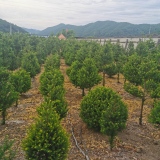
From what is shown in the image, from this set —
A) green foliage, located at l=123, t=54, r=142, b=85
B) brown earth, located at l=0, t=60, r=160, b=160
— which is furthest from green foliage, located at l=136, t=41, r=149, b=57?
brown earth, located at l=0, t=60, r=160, b=160

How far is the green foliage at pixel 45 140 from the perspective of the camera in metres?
8.57

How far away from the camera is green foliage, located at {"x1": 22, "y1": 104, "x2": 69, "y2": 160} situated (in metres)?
8.57

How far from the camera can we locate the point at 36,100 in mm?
19594

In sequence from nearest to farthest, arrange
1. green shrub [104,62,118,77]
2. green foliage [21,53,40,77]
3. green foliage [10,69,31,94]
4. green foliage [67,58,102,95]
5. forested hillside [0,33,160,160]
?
forested hillside [0,33,160,160], green foliage [10,69,31,94], green foliage [67,58,102,95], green foliage [21,53,40,77], green shrub [104,62,118,77]

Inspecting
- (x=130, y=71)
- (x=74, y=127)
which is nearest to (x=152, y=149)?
(x=74, y=127)

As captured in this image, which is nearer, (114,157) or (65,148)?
(65,148)

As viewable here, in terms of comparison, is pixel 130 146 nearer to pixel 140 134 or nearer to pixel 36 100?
pixel 140 134

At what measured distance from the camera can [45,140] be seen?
8539 mm

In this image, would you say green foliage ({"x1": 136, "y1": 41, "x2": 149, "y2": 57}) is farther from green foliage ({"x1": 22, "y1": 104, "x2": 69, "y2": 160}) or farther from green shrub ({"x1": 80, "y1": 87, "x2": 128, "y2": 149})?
green foliage ({"x1": 22, "y1": 104, "x2": 69, "y2": 160})

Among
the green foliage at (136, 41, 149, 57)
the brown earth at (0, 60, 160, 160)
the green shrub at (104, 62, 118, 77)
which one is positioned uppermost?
the green foliage at (136, 41, 149, 57)

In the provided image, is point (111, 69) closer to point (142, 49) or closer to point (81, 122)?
point (142, 49)

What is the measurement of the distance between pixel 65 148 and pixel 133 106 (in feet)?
36.0

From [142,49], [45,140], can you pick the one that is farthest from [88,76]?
[142,49]

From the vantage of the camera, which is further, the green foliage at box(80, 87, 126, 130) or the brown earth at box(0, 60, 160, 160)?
the green foliage at box(80, 87, 126, 130)
